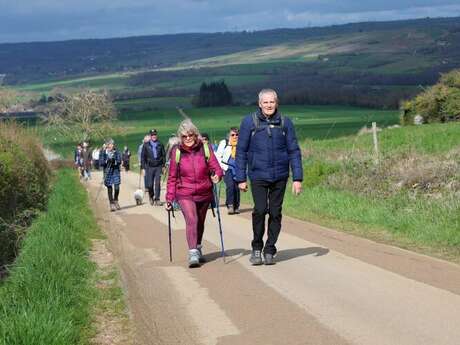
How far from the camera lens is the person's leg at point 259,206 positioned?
10.9 metres

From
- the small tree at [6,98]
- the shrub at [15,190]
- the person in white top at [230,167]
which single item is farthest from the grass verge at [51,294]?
the small tree at [6,98]

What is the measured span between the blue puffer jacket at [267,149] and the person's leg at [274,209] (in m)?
0.15

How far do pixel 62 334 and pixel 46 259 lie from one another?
3.66 meters

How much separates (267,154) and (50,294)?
11.4ft

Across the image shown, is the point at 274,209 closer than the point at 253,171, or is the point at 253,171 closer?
the point at 253,171

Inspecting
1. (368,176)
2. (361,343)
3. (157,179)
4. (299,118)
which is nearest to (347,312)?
(361,343)

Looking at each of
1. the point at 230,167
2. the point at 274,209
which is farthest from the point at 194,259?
the point at 230,167

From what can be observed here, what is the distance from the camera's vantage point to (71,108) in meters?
105

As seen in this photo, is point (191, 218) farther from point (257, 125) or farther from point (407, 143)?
point (407, 143)

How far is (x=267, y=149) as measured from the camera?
1070 cm

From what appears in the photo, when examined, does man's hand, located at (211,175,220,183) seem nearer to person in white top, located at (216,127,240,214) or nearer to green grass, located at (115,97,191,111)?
person in white top, located at (216,127,240,214)

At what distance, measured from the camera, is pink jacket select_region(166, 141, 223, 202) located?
1143 centimetres

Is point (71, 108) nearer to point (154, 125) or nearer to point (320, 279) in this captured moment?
point (154, 125)

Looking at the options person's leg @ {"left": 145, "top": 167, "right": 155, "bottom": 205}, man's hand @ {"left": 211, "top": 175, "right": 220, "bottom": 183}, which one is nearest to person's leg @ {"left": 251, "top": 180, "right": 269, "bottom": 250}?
man's hand @ {"left": 211, "top": 175, "right": 220, "bottom": 183}
